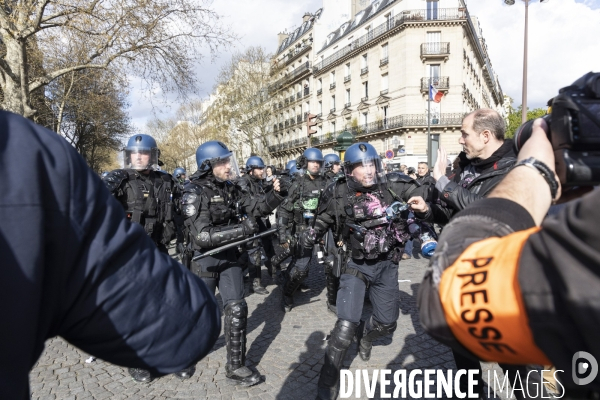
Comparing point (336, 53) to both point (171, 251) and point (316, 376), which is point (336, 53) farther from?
point (316, 376)

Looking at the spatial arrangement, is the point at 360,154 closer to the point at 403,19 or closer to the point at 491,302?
the point at 491,302

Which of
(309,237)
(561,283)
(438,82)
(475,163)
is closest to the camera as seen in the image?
(561,283)

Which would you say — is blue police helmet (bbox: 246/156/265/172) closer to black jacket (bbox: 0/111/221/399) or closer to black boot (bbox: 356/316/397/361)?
black boot (bbox: 356/316/397/361)

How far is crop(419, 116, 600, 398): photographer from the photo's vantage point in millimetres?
601

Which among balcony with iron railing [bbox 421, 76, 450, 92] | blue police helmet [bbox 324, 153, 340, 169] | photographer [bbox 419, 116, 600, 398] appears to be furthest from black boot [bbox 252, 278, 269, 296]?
balcony with iron railing [bbox 421, 76, 450, 92]

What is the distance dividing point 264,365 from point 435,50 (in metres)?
34.4

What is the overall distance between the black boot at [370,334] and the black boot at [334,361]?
1.63 feet

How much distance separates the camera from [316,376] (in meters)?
3.44

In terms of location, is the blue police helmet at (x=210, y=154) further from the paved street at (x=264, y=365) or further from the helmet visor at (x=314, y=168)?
the helmet visor at (x=314, y=168)

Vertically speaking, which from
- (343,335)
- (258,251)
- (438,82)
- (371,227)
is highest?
(438,82)

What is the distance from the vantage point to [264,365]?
3686 mm

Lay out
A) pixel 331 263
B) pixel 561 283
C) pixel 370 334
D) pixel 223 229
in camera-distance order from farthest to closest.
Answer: pixel 331 263 → pixel 370 334 → pixel 223 229 → pixel 561 283

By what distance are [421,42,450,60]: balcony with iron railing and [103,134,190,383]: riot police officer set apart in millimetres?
32315

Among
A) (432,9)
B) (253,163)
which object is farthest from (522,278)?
(432,9)
